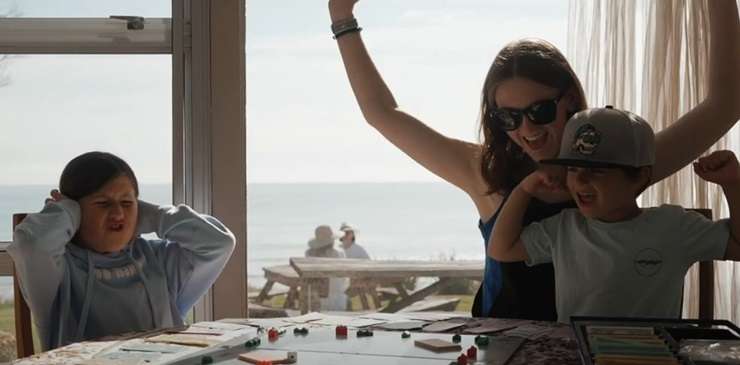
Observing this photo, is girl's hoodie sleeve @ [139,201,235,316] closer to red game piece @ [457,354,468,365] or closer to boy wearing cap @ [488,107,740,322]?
boy wearing cap @ [488,107,740,322]

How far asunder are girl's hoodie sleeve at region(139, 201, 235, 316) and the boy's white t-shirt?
Answer: 85cm

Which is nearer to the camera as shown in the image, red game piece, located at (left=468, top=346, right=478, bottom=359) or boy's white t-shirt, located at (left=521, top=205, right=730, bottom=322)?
red game piece, located at (left=468, top=346, right=478, bottom=359)

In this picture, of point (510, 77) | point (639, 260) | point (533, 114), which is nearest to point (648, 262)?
point (639, 260)

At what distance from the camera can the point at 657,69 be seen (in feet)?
8.73

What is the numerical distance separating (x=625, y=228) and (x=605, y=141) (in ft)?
0.64

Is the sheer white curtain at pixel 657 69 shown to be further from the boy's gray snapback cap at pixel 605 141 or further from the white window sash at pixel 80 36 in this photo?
the white window sash at pixel 80 36

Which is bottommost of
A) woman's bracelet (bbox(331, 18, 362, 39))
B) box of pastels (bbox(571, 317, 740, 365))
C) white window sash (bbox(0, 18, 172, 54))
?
box of pastels (bbox(571, 317, 740, 365))

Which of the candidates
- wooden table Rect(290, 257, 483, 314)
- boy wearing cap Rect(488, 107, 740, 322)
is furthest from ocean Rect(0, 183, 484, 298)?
boy wearing cap Rect(488, 107, 740, 322)

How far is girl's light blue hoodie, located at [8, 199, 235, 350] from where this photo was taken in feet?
6.61

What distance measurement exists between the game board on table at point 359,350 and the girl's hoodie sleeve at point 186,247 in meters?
A: 0.54

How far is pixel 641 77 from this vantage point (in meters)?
2.71

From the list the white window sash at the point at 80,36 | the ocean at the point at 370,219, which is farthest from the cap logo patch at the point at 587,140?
the ocean at the point at 370,219

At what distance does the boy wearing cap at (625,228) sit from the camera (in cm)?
181

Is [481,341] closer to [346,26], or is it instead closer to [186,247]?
[186,247]
